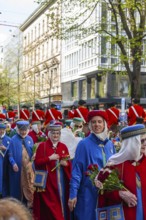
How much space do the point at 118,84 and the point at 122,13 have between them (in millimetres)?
27482

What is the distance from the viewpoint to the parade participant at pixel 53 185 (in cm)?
741

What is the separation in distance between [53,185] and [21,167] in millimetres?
2353

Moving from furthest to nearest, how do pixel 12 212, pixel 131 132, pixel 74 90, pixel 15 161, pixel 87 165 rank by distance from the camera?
pixel 74 90, pixel 15 161, pixel 87 165, pixel 131 132, pixel 12 212

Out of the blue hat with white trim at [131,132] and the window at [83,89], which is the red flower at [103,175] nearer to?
the blue hat with white trim at [131,132]

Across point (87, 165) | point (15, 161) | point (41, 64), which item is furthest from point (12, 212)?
point (41, 64)

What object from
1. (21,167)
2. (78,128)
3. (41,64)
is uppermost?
(41,64)

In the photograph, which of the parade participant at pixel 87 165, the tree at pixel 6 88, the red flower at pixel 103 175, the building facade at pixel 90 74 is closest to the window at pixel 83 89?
the building facade at pixel 90 74

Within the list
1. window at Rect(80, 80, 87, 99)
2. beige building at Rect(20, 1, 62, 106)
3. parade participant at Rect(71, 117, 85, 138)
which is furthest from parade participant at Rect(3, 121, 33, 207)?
window at Rect(80, 80, 87, 99)

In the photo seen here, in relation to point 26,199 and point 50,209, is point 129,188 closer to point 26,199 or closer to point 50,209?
point 50,209

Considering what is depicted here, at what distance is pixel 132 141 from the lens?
15.4 feet

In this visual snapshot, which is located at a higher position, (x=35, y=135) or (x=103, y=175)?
(x=103, y=175)

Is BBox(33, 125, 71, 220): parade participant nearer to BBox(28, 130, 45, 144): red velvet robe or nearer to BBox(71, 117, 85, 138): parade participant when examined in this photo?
BBox(71, 117, 85, 138): parade participant

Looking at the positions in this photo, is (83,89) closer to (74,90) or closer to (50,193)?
(74,90)

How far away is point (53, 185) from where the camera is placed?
745 centimetres
